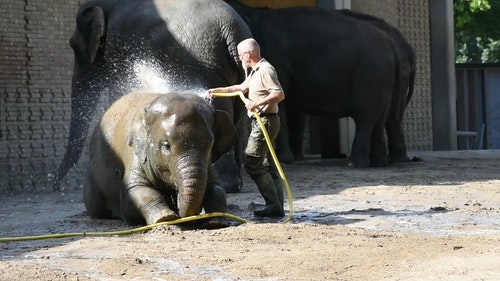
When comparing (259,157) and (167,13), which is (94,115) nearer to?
(167,13)

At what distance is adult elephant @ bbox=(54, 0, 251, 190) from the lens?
1305 cm

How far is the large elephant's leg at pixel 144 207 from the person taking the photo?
9.52m

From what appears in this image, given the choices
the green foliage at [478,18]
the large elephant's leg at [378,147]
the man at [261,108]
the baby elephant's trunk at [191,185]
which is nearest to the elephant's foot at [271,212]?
the man at [261,108]

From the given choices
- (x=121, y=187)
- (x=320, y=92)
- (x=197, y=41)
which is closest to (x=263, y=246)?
(x=121, y=187)

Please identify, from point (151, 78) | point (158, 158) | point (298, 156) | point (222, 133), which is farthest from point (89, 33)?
point (298, 156)

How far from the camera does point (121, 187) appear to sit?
10.2 m

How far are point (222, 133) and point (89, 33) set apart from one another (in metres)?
4.61

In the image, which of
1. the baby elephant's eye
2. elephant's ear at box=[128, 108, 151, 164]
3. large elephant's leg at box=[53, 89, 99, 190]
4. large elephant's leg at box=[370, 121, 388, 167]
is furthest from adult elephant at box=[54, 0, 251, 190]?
large elephant's leg at box=[370, 121, 388, 167]

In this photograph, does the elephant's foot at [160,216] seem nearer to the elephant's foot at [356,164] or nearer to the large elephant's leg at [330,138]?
the elephant's foot at [356,164]

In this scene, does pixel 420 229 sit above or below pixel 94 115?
below

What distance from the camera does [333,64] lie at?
1795cm

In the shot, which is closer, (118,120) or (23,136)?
(118,120)

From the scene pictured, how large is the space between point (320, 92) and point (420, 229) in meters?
8.49

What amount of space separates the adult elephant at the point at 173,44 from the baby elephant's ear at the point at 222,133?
2.11 metres
